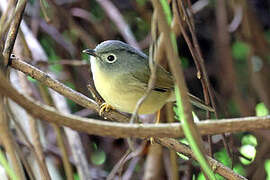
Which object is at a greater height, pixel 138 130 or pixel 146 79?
pixel 146 79

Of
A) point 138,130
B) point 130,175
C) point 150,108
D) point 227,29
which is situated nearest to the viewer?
point 138,130

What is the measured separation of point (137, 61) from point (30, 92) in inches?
32.8

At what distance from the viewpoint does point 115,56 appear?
8.89 ft

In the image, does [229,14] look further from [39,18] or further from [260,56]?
[39,18]

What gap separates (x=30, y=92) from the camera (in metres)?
2.97

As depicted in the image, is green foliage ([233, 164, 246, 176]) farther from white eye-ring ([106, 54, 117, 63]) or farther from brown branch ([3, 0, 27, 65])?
brown branch ([3, 0, 27, 65])

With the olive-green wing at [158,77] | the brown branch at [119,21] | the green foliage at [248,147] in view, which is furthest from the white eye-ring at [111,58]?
the green foliage at [248,147]

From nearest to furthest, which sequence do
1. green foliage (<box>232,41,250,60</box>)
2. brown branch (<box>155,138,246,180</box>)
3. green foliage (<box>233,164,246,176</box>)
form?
1. brown branch (<box>155,138,246,180</box>)
2. green foliage (<box>233,164,246,176</box>)
3. green foliage (<box>232,41,250,60</box>)

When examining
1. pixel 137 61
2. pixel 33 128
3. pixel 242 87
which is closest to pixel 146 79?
pixel 137 61

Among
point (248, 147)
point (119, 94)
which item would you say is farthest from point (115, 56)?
point (248, 147)

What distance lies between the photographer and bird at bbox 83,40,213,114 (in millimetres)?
2566

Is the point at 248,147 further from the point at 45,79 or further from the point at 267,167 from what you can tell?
the point at 45,79

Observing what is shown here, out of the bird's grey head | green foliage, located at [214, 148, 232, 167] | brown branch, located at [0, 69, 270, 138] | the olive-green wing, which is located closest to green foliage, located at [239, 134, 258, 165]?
green foliage, located at [214, 148, 232, 167]

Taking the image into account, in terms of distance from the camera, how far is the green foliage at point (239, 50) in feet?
13.3
